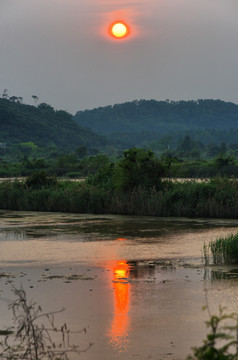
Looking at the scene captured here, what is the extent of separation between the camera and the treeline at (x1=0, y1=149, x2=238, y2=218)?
2067cm

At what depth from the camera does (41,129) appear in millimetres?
111562

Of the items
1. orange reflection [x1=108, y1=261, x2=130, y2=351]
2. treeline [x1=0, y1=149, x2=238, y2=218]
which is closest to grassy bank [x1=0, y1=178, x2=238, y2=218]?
treeline [x1=0, y1=149, x2=238, y2=218]

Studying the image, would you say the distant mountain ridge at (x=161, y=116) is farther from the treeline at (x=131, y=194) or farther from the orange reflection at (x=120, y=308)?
the orange reflection at (x=120, y=308)

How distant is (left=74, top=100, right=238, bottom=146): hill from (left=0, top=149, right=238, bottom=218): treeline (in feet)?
461

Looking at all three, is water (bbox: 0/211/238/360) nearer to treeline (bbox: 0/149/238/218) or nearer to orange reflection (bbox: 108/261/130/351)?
orange reflection (bbox: 108/261/130/351)

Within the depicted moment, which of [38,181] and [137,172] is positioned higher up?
[137,172]

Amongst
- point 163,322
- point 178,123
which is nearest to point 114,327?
point 163,322

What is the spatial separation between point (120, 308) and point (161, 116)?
171 metres

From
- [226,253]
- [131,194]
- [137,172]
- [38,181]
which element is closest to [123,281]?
[226,253]

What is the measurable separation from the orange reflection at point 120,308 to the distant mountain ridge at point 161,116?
6190 inches

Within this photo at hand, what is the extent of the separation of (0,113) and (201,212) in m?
92.7

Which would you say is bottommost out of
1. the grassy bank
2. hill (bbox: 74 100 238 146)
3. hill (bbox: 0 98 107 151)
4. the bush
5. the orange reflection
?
the orange reflection

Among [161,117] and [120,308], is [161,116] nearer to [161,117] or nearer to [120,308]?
[161,117]

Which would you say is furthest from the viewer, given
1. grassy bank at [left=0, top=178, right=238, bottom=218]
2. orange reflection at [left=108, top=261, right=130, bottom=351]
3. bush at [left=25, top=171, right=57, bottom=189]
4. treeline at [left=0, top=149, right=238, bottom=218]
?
bush at [left=25, top=171, right=57, bottom=189]
